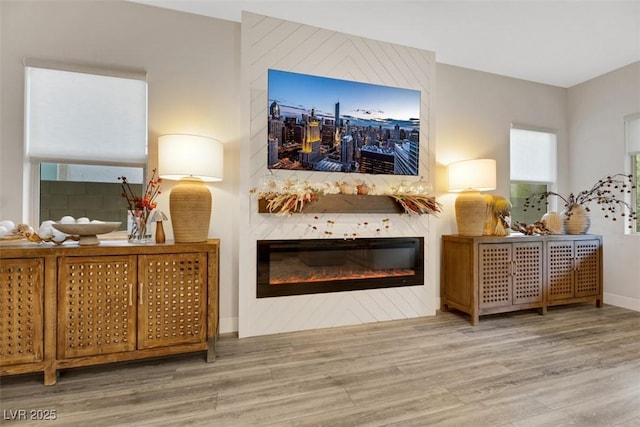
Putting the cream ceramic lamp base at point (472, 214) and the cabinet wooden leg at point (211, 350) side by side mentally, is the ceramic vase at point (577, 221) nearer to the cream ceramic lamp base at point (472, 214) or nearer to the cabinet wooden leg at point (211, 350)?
the cream ceramic lamp base at point (472, 214)

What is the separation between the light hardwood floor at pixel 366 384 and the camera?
60.8 inches

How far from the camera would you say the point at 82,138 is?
236cm

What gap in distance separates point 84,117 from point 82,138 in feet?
→ 0.55

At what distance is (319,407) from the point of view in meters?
1.62

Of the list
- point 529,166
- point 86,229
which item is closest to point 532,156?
point 529,166

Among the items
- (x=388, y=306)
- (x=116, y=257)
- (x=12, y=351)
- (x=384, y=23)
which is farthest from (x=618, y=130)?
(x=12, y=351)

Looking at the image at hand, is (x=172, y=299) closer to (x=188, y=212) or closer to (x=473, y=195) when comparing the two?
(x=188, y=212)

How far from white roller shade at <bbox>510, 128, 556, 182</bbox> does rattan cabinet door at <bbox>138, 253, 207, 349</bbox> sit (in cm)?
375

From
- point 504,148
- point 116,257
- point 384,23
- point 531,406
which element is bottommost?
point 531,406

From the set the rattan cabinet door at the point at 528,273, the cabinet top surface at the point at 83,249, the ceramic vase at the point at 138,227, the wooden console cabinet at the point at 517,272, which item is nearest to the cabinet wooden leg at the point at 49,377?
the cabinet top surface at the point at 83,249

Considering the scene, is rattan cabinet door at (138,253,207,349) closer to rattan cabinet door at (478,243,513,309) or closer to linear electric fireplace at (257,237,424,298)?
linear electric fireplace at (257,237,424,298)

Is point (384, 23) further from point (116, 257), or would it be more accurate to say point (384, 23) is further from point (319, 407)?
point (319, 407)

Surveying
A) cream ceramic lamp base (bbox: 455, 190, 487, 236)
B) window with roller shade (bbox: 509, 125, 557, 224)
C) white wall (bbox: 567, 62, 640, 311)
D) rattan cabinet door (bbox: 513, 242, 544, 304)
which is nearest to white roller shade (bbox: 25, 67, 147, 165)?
cream ceramic lamp base (bbox: 455, 190, 487, 236)

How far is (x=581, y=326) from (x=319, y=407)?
9.10 feet
